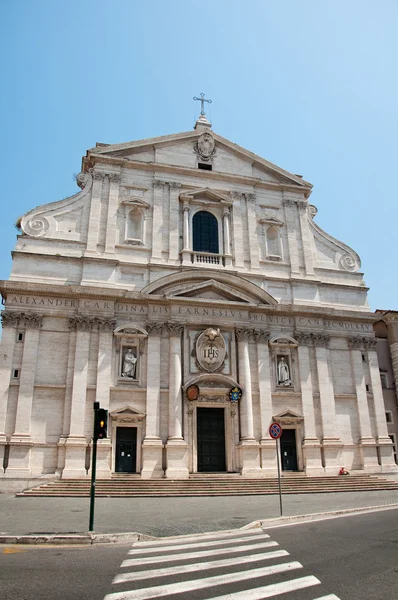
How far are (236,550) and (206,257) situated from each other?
2035 centimetres

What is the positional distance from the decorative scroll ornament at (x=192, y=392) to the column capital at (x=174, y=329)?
2.68m

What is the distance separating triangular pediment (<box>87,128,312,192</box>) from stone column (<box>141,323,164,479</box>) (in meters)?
10.5

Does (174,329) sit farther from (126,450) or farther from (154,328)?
(126,450)

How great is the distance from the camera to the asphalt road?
5.89 meters

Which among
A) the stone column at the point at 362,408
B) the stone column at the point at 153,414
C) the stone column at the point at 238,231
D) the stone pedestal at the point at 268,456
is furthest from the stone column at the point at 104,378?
the stone column at the point at 362,408

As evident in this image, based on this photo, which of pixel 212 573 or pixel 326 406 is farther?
pixel 326 406

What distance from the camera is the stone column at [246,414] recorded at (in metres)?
23.6

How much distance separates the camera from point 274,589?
605 cm

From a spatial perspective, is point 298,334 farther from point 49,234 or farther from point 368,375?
point 49,234

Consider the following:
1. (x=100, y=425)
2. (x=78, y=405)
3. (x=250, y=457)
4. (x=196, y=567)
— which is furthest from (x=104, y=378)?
(x=196, y=567)

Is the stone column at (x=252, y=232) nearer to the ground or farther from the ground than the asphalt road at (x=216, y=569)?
farther from the ground

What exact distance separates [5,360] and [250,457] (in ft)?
41.2

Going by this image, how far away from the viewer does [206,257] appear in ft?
90.7

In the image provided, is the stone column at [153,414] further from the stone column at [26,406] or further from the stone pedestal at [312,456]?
the stone pedestal at [312,456]
